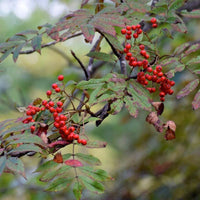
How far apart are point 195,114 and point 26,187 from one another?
1744 millimetres

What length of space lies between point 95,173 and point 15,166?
32 cm

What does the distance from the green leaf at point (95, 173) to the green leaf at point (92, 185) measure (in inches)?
0.6

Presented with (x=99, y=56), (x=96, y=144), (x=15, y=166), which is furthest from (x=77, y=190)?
(x=99, y=56)

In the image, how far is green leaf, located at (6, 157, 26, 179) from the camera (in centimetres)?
84

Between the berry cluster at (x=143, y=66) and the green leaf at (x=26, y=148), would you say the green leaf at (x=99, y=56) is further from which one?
the green leaf at (x=26, y=148)

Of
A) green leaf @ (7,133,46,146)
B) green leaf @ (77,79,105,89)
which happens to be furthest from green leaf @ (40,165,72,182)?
green leaf @ (77,79,105,89)

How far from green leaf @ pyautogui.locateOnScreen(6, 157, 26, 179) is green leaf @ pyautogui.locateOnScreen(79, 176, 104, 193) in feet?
0.91

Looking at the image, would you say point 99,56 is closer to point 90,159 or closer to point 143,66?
point 143,66

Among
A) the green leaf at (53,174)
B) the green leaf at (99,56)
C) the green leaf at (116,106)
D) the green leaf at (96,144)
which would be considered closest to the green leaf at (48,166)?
the green leaf at (53,174)

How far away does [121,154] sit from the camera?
503cm

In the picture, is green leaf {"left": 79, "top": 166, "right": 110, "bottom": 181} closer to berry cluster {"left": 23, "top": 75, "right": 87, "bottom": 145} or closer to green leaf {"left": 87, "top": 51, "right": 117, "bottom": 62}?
berry cluster {"left": 23, "top": 75, "right": 87, "bottom": 145}

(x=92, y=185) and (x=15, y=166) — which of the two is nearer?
(x=15, y=166)

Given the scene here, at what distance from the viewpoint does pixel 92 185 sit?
106 cm

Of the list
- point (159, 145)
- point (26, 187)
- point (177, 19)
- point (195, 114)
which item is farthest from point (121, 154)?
point (177, 19)
